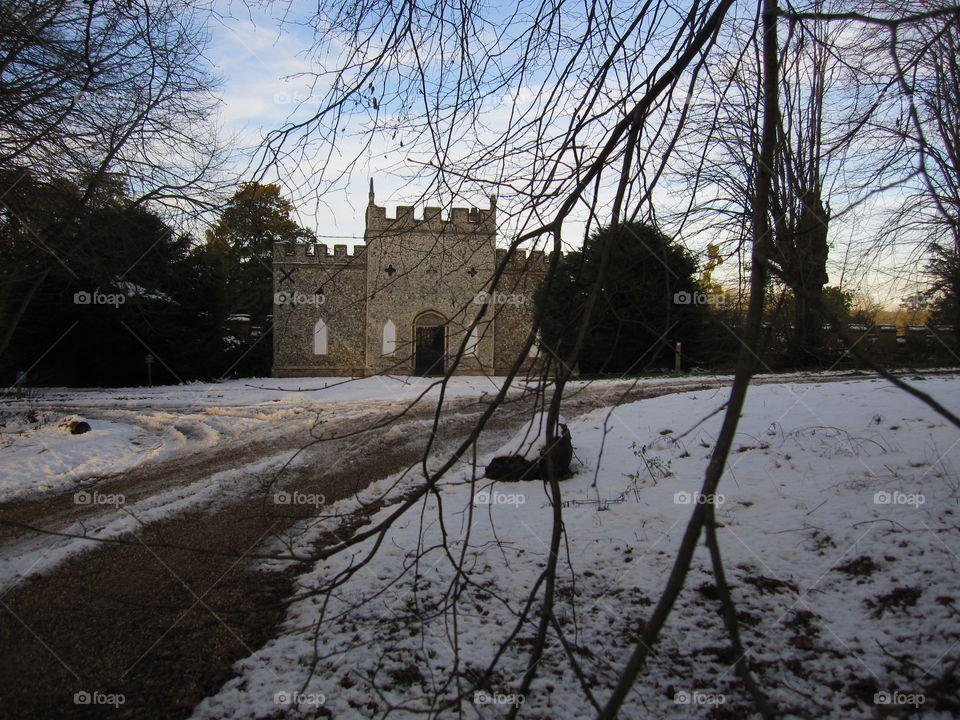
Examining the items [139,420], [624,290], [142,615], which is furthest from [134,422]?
[624,290]

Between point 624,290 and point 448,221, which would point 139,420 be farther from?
point 624,290

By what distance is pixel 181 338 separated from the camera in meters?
18.8

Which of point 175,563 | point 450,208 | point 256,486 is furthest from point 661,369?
point 450,208

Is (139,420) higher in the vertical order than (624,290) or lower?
lower

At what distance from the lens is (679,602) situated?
3715mm

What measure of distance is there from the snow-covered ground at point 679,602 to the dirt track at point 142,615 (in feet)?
0.84

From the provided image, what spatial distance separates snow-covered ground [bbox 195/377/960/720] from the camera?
275 cm

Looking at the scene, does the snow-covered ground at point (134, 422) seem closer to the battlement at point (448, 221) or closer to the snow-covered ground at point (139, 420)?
the snow-covered ground at point (139, 420)

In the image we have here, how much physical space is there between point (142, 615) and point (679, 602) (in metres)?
3.41

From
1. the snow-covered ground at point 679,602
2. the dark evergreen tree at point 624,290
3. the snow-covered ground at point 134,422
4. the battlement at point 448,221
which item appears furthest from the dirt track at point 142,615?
the snow-covered ground at point 134,422

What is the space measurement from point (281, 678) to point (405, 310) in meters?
20.0

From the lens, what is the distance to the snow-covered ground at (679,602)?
2746 millimetres

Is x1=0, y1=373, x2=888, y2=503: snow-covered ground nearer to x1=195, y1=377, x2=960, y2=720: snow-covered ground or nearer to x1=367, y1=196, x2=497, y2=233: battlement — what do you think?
x1=195, y1=377, x2=960, y2=720: snow-covered ground

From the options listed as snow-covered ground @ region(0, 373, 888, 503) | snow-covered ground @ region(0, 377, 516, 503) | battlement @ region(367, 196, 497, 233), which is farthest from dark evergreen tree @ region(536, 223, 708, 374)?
snow-covered ground @ region(0, 377, 516, 503)
